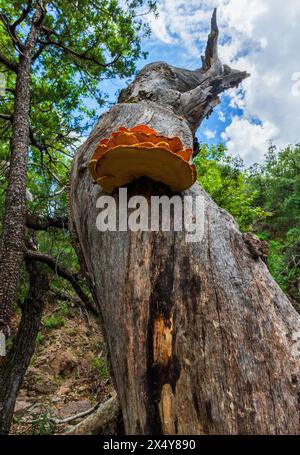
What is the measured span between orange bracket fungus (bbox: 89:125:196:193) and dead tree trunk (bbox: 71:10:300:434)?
0.10m

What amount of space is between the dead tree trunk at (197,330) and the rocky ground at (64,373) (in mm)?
5304

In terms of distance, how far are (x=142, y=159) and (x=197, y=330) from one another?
69 centimetres

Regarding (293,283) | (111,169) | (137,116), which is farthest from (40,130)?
(293,283)

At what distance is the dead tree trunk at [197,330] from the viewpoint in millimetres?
1025

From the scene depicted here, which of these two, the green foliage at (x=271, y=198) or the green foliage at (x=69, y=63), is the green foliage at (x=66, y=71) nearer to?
the green foliage at (x=69, y=63)

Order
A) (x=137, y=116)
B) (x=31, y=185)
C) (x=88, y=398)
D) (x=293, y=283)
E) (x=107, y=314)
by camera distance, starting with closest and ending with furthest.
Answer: (x=107, y=314), (x=137, y=116), (x=31, y=185), (x=88, y=398), (x=293, y=283)

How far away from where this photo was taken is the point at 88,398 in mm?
7742

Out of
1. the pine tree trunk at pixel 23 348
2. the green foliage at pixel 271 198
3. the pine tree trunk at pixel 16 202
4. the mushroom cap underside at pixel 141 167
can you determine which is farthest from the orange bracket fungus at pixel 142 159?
the green foliage at pixel 271 198

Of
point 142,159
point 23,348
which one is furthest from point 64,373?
point 142,159

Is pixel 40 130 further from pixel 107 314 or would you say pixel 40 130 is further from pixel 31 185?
pixel 107 314

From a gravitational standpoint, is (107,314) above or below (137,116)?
below

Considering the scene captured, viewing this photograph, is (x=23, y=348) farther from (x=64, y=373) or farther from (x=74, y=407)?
(x=64, y=373)

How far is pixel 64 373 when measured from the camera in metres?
8.78

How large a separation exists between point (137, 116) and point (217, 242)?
1.23 metres
